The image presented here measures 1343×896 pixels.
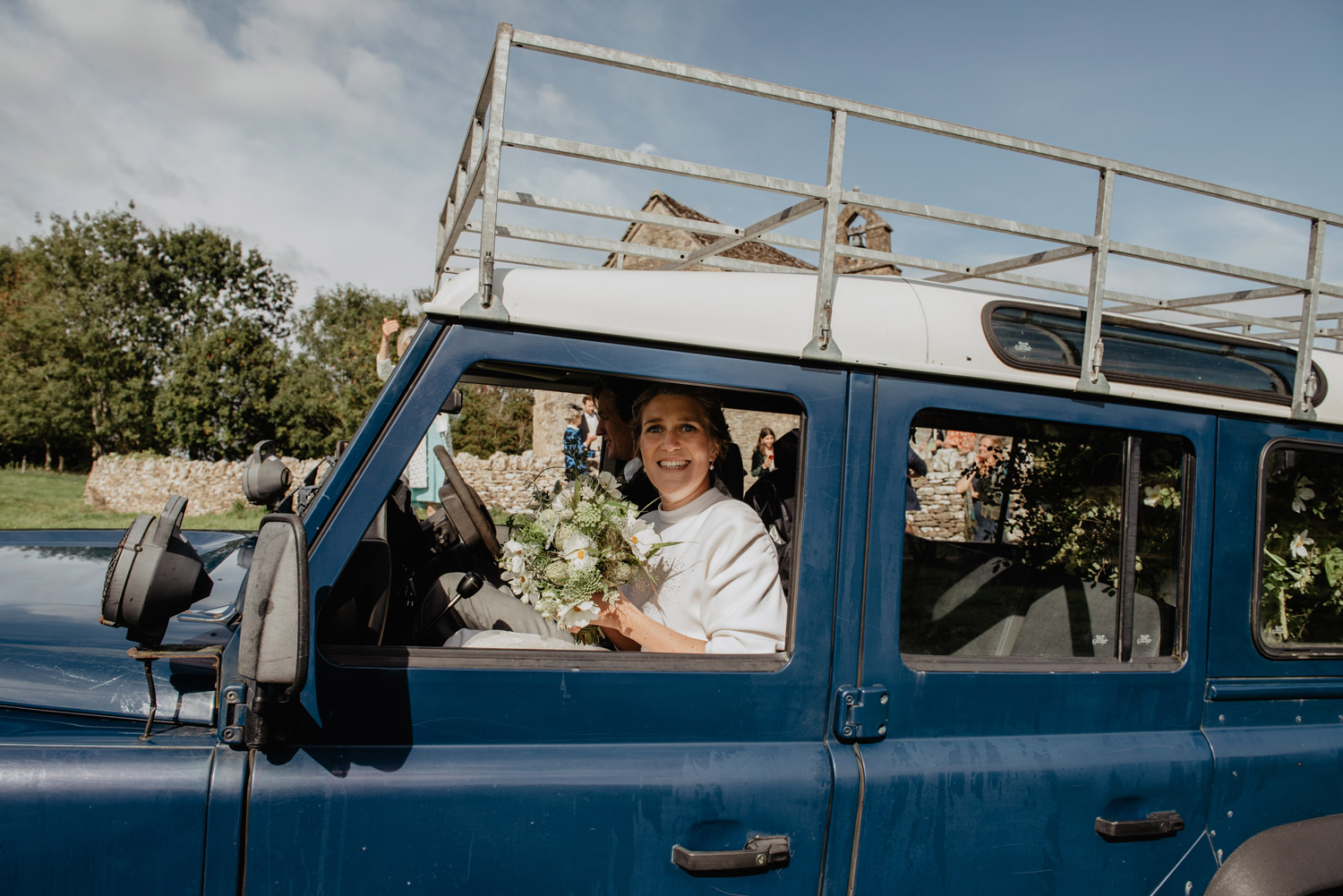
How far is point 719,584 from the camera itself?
1.95m

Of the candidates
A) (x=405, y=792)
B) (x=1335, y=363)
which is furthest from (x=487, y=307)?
(x=1335, y=363)

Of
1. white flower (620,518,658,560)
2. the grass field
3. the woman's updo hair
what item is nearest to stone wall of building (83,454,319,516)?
the grass field

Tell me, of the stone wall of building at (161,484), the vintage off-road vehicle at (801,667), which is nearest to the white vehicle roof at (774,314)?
the vintage off-road vehicle at (801,667)

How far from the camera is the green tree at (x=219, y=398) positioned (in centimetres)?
2383

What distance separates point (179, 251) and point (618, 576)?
160 ft

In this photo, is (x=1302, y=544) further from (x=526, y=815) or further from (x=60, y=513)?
(x=60, y=513)

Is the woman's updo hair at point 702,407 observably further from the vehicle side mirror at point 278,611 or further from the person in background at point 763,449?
the person in background at point 763,449

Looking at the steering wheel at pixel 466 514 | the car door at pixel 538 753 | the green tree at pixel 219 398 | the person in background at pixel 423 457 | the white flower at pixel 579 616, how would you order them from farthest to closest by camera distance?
1. the green tree at pixel 219 398
2. the person in background at pixel 423 457
3. the steering wheel at pixel 466 514
4. the white flower at pixel 579 616
5. the car door at pixel 538 753

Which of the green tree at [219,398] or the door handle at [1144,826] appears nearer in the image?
the door handle at [1144,826]

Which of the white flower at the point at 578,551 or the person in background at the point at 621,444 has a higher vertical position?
the person in background at the point at 621,444

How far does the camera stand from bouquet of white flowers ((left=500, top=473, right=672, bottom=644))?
177 centimetres

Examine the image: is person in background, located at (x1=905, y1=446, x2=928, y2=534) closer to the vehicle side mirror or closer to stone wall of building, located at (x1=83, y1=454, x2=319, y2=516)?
the vehicle side mirror

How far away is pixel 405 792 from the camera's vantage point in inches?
53.5

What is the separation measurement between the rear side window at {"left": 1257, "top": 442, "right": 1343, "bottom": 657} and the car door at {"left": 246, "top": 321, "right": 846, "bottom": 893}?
1.31 meters
